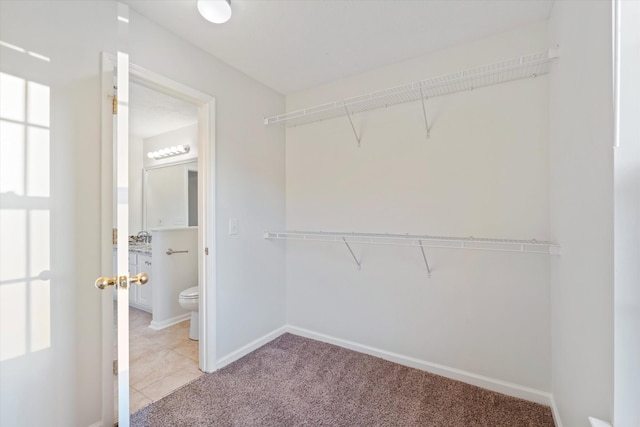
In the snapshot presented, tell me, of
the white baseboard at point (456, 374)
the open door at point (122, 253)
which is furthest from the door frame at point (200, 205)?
the white baseboard at point (456, 374)

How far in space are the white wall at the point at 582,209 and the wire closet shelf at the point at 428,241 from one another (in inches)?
4.4

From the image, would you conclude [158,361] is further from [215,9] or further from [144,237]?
[215,9]

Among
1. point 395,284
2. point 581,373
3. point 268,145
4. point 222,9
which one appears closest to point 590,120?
point 581,373

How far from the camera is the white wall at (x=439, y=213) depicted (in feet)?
5.82

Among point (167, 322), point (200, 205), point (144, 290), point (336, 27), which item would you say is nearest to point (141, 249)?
point (144, 290)

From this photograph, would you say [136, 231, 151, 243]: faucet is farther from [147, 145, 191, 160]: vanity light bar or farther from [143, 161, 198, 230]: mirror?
[147, 145, 191, 160]: vanity light bar

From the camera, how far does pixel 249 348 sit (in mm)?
2412

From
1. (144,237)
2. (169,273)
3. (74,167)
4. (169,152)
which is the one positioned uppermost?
(169,152)

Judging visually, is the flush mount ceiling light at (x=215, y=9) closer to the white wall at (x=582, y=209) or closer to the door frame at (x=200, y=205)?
the door frame at (x=200, y=205)

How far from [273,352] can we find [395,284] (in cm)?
123

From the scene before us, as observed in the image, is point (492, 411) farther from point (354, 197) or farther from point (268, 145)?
point (268, 145)

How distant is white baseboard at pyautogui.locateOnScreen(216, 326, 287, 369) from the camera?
7.14ft

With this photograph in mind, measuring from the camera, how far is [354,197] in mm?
2432

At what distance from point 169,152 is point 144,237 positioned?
135 centimetres
